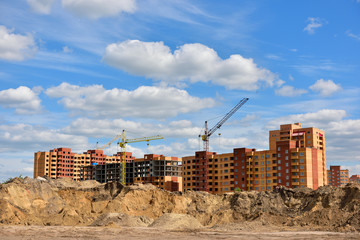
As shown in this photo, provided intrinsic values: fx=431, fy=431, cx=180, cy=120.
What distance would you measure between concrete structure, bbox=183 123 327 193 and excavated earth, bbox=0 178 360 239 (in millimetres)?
51636

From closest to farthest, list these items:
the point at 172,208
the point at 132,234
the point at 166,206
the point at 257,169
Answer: the point at 132,234
the point at 172,208
the point at 166,206
the point at 257,169

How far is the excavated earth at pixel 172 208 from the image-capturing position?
52188 mm

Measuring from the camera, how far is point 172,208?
71.5 metres

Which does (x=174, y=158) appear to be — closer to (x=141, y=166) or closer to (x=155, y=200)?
(x=141, y=166)

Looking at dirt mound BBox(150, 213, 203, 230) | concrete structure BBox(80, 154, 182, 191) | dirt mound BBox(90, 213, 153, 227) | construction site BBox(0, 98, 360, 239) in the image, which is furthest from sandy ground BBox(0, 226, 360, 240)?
concrete structure BBox(80, 154, 182, 191)

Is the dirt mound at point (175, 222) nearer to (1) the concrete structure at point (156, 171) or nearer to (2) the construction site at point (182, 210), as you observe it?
(2) the construction site at point (182, 210)

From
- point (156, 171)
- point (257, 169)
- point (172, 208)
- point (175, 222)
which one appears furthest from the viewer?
point (156, 171)

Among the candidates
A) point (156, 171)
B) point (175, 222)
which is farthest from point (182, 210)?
point (156, 171)

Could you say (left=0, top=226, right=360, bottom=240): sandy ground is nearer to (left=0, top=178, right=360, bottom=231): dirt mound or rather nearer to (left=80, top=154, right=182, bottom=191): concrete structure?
(left=0, top=178, right=360, bottom=231): dirt mound

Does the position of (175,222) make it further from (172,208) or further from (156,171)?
(156,171)

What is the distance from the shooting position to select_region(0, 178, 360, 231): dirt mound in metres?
53.5

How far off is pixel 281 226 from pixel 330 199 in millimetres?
10602

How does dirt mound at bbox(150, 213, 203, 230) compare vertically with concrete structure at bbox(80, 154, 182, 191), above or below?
below

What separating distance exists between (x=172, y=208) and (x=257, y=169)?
65.8 m
